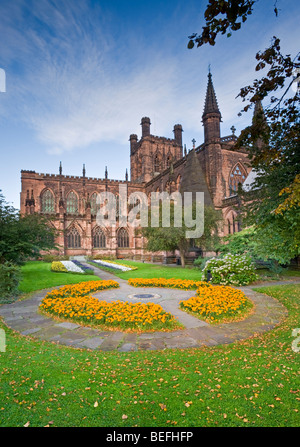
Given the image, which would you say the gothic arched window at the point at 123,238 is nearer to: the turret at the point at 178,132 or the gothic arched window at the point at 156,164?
the gothic arched window at the point at 156,164

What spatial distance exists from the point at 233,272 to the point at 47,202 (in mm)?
40222

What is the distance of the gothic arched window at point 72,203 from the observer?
1779 inches

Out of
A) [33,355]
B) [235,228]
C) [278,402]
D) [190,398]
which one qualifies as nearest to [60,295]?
[33,355]

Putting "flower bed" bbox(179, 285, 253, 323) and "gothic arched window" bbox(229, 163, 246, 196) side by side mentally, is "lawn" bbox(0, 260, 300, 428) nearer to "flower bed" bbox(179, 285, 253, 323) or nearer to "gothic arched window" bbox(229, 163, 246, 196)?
"flower bed" bbox(179, 285, 253, 323)

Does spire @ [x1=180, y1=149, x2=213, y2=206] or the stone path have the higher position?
spire @ [x1=180, y1=149, x2=213, y2=206]

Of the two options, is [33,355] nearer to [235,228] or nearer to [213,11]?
[213,11]

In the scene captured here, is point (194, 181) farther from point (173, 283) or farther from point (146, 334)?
point (146, 334)

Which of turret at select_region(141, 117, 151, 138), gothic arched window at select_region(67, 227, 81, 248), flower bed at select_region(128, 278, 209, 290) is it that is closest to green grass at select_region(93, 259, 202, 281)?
flower bed at select_region(128, 278, 209, 290)

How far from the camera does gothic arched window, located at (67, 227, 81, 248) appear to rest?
38344 mm

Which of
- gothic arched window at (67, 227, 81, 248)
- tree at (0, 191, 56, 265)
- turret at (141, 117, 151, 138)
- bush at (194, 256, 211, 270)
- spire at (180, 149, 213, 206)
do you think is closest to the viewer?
tree at (0, 191, 56, 265)

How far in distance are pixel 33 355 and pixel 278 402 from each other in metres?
3.40

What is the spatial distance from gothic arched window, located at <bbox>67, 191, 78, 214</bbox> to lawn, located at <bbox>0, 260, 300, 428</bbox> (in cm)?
4287

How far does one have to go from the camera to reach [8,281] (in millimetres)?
8586

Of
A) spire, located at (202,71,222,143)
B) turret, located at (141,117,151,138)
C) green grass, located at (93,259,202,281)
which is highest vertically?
turret, located at (141,117,151,138)
